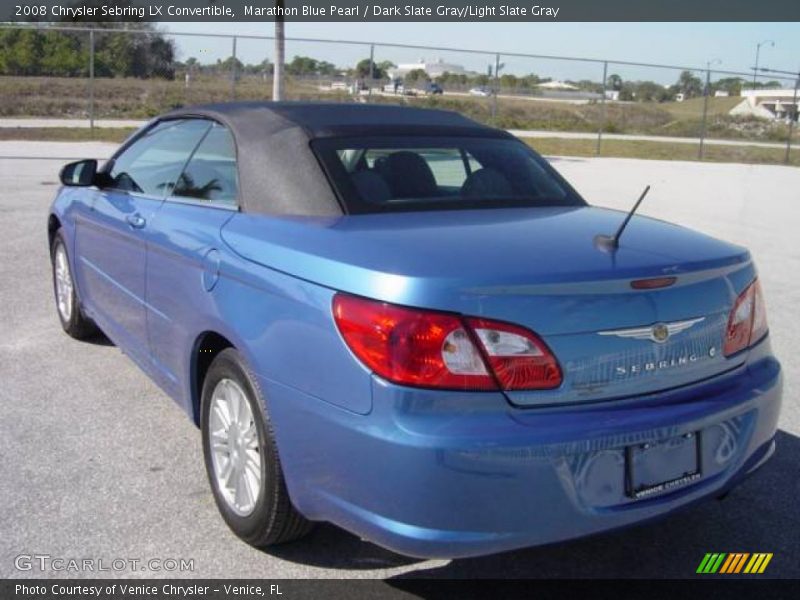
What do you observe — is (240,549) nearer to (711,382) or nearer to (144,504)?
(144,504)

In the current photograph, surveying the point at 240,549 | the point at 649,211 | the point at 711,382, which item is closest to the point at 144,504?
the point at 240,549

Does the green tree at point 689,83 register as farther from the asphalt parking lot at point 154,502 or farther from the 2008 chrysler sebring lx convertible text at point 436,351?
the 2008 chrysler sebring lx convertible text at point 436,351

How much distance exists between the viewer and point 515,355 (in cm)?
Answer: 254

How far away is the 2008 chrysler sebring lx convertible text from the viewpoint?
2.51 meters

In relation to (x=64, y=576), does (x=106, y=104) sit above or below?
above

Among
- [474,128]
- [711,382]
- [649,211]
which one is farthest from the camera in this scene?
[649,211]

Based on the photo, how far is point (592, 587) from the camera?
3061 mm

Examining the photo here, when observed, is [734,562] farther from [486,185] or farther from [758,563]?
[486,185]

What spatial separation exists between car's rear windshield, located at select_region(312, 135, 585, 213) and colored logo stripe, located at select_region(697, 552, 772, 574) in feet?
5.06

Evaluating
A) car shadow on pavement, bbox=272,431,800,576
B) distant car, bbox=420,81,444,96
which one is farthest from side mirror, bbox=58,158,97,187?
distant car, bbox=420,81,444,96

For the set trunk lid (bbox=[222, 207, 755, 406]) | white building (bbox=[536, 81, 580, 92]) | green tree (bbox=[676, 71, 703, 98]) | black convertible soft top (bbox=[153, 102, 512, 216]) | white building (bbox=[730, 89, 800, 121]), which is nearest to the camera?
trunk lid (bbox=[222, 207, 755, 406])

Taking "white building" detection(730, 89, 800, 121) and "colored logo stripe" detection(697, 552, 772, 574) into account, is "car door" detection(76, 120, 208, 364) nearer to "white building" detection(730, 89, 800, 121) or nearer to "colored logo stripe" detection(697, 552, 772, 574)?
"colored logo stripe" detection(697, 552, 772, 574)

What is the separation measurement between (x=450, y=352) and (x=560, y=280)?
0.40m

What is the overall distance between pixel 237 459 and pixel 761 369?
1.89 metres
